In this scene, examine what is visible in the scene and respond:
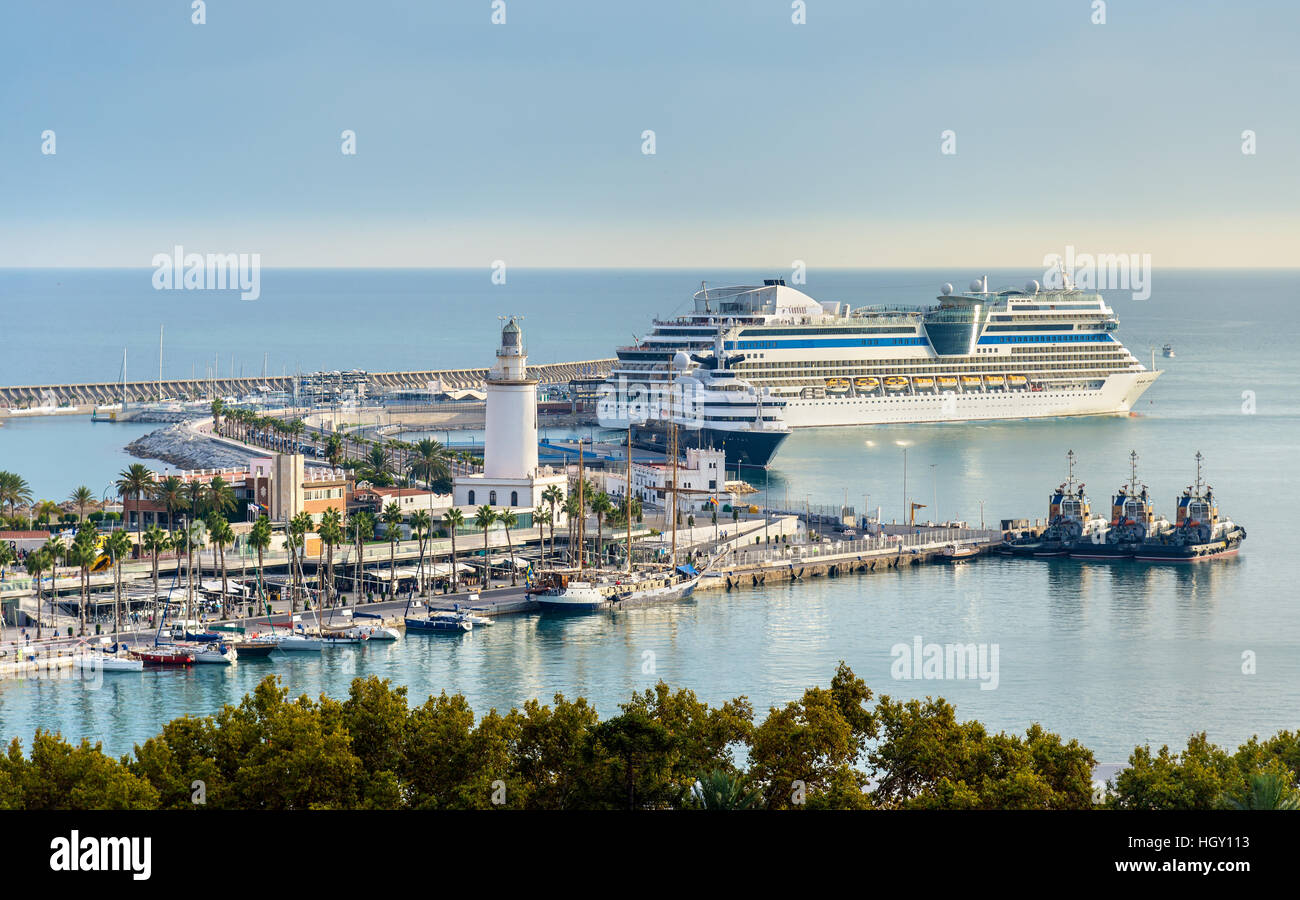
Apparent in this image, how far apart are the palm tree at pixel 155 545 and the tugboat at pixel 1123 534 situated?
2273cm

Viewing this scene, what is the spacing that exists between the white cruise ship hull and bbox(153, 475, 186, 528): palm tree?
3977 centimetres

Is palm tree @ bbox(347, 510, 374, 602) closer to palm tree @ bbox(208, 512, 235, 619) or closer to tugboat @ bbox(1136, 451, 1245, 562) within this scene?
palm tree @ bbox(208, 512, 235, 619)

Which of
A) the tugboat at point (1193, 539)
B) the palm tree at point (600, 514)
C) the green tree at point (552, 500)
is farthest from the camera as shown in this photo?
the tugboat at point (1193, 539)

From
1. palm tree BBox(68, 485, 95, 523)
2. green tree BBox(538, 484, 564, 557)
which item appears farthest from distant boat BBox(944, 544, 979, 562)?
palm tree BBox(68, 485, 95, 523)

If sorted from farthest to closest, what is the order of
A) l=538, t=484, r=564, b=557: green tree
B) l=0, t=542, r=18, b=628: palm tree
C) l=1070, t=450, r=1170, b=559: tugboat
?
l=1070, t=450, r=1170, b=559: tugboat < l=538, t=484, r=564, b=557: green tree < l=0, t=542, r=18, b=628: palm tree

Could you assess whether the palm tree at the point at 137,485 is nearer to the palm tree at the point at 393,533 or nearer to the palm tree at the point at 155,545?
the palm tree at the point at 155,545

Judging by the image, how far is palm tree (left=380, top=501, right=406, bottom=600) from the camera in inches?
1586

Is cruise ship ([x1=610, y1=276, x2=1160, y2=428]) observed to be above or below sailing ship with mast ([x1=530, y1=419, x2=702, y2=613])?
above

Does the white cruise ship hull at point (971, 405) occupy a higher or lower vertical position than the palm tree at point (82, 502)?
higher

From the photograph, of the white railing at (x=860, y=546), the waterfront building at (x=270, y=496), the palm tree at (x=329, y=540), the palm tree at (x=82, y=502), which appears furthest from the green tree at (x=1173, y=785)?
the palm tree at (x=82, y=502)

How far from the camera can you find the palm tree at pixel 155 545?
37.2 metres
